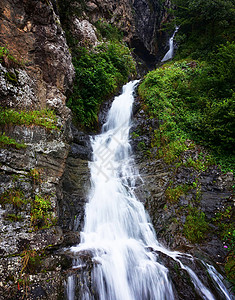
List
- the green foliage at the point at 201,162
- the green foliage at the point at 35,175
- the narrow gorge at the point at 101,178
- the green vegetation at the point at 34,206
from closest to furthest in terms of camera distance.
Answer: the green vegetation at the point at 34,206
the narrow gorge at the point at 101,178
the green foliage at the point at 35,175
the green foliage at the point at 201,162

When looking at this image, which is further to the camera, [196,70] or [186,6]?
[186,6]

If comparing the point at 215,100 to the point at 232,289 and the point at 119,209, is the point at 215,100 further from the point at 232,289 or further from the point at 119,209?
the point at 232,289

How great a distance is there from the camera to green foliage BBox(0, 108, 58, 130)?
15.7 feet

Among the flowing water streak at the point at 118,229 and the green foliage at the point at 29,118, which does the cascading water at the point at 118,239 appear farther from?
the green foliage at the point at 29,118

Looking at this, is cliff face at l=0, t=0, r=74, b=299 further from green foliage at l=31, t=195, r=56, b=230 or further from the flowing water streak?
the flowing water streak

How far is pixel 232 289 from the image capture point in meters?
4.56

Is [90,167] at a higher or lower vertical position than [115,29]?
lower

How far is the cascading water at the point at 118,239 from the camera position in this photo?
172 inches

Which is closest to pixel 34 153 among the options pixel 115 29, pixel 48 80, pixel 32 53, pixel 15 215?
pixel 15 215

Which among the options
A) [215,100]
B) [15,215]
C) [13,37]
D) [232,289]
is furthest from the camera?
[215,100]

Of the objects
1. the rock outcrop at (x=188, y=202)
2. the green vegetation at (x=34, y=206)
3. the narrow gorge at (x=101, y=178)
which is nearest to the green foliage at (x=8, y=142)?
the narrow gorge at (x=101, y=178)

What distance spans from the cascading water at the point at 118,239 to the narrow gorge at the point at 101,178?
Result: 3cm

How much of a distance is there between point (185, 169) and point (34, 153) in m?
5.78

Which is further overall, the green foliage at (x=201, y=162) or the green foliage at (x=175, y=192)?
the green foliage at (x=201, y=162)
